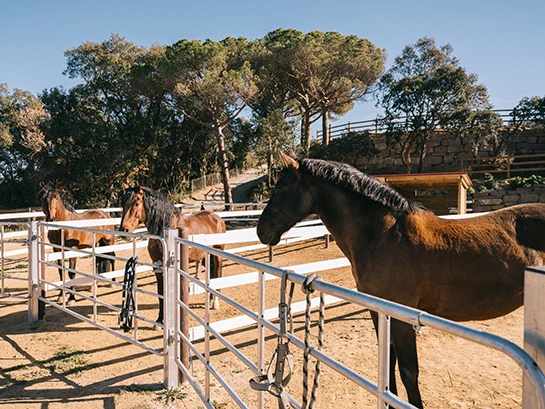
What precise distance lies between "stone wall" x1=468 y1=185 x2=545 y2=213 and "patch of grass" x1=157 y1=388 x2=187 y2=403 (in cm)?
1666

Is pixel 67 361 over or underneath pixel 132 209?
underneath

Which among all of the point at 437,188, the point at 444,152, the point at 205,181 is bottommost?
the point at 437,188

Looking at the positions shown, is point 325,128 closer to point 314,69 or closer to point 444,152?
point 314,69

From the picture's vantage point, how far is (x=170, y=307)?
3.22m

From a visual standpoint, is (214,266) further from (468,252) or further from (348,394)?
(468,252)

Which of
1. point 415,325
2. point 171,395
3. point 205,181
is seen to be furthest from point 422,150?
point 415,325

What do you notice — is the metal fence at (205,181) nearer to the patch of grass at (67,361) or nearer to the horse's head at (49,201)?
the horse's head at (49,201)

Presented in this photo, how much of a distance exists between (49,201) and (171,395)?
5.18m

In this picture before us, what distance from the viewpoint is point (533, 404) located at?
807mm

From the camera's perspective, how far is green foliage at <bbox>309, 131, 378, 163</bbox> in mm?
24828

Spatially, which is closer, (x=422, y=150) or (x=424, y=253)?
(x=424, y=253)

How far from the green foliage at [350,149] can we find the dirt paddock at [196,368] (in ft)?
66.0

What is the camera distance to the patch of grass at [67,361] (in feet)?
12.3

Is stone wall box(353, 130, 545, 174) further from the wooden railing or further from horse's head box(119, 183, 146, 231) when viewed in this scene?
horse's head box(119, 183, 146, 231)
